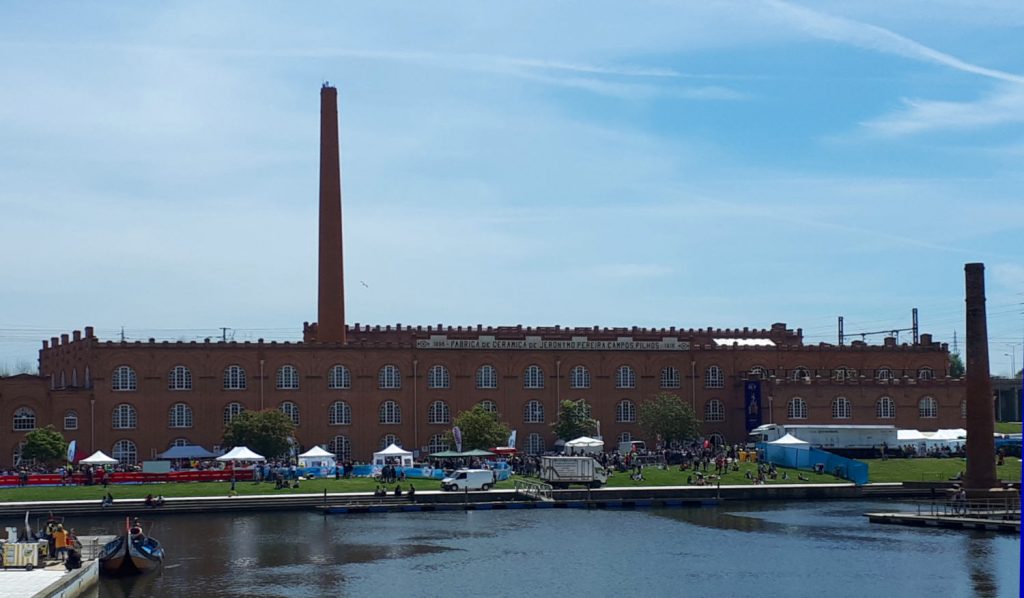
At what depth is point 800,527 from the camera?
204 ft

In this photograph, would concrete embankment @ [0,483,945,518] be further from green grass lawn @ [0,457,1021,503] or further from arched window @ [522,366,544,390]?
arched window @ [522,366,544,390]

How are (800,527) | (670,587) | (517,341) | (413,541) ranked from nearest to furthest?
1. (670,587)
2. (413,541)
3. (800,527)
4. (517,341)

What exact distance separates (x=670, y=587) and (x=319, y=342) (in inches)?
1934

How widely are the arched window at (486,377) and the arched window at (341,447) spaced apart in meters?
9.83

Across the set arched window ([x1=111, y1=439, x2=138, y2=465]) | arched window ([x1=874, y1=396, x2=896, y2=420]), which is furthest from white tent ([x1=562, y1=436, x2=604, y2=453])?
arched window ([x1=111, y1=439, x2=138, y2=465])

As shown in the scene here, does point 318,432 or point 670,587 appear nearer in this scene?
point 670,587

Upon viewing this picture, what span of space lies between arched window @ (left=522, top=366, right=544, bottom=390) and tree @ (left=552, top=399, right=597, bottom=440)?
11.7 feet

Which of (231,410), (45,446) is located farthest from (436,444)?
(45,446)

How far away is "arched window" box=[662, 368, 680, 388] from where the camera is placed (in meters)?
98.1

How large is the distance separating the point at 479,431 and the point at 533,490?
46.2ft

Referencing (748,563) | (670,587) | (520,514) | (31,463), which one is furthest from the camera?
(31,463)

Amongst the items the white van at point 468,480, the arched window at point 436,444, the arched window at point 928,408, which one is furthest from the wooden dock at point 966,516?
the arched window at point 436,444

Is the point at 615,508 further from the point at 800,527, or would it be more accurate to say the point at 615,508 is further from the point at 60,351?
the point at 60,351

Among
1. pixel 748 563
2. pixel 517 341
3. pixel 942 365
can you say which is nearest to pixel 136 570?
pixel 748 563
